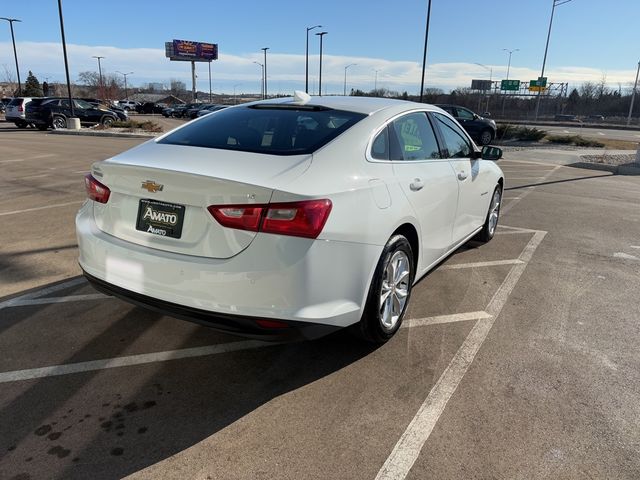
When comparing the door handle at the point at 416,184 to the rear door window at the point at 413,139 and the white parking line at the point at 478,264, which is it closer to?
the rear door window at the point at 413,139

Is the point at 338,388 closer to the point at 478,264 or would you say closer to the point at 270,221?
the point at 270,221

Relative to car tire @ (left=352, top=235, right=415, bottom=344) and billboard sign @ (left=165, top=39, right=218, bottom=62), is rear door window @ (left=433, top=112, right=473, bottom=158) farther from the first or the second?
billboard sign @ (left=165, top=39, right=218, bottom=62)

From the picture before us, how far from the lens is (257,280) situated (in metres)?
2.52

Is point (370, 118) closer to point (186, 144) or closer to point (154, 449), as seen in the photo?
point (186, 144)

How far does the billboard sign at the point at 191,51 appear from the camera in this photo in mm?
90438

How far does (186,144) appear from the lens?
324 cm

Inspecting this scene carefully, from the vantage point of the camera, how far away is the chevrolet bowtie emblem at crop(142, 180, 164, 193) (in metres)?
2.71

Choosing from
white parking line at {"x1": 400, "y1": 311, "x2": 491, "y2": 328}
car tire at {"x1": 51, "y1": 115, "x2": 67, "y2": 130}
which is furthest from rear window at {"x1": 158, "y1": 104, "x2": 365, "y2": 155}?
car tire at {"x1": 51, "y1": 115, "x2": 67, "y2": 130}

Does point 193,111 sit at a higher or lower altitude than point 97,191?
lower

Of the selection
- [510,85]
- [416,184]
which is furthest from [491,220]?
[510,85]

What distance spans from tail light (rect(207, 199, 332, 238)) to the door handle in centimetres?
112

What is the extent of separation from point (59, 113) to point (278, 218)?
27.6 metres

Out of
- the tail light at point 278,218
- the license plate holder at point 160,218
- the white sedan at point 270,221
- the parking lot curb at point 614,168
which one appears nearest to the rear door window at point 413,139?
the white sedan at point 270,221

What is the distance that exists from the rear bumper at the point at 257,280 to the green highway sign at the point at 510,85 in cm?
8968
